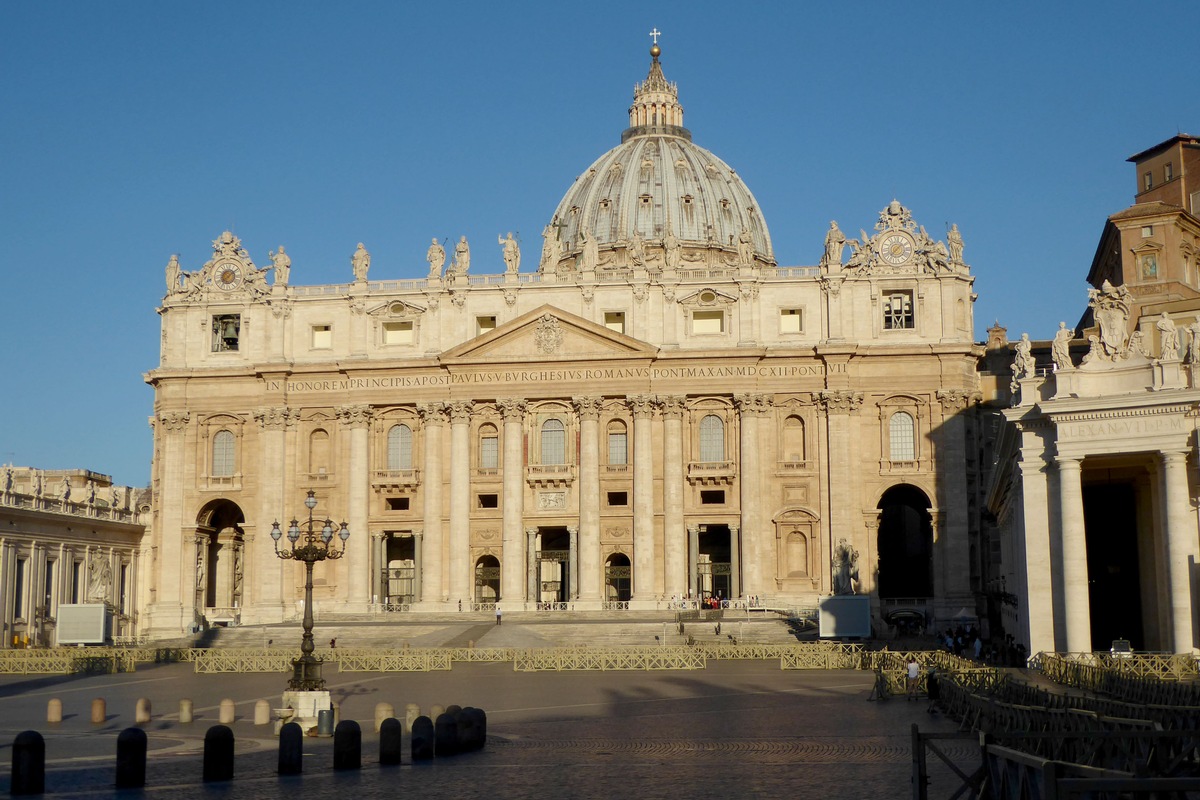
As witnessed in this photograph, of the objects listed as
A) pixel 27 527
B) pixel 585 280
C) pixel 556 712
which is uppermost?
pixel 585 280

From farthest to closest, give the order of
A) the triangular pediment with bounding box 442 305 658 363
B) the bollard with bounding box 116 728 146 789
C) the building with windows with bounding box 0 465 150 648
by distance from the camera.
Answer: the triangular pediment with bounding box 442 305 658 363
the building with windows with bounding box 0 465 150 648
the bollard with bounding box 116 728 146 789

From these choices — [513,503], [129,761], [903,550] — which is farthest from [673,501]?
[129,761]

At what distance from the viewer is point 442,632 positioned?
62719mm

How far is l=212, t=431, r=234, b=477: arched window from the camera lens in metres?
77.3

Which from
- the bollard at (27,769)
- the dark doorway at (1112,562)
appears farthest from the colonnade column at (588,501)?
the bollard at (27,769)

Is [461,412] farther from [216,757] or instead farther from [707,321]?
[216,757]

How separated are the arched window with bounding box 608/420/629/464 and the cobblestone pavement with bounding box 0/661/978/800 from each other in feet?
101

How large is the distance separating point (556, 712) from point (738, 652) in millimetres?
21829

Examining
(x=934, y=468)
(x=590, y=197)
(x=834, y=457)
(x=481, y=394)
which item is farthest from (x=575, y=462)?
(x=590, y=197)

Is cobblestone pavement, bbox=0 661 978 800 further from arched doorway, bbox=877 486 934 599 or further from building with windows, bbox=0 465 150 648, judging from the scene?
arched doorway, bbox=877 486 934 599

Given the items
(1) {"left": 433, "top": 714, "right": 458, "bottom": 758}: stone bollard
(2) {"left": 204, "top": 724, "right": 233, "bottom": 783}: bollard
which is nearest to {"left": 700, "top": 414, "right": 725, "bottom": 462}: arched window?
(1) {"left": 433, "top": 714, "right": 458, "bottom": 758}: stone bollard

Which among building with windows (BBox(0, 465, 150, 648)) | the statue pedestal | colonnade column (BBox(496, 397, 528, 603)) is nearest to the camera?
the statue pedestal

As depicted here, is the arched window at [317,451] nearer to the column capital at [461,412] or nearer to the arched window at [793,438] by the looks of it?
the column capital at [461,412]

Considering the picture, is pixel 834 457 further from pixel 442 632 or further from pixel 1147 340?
pixel 1147 340
